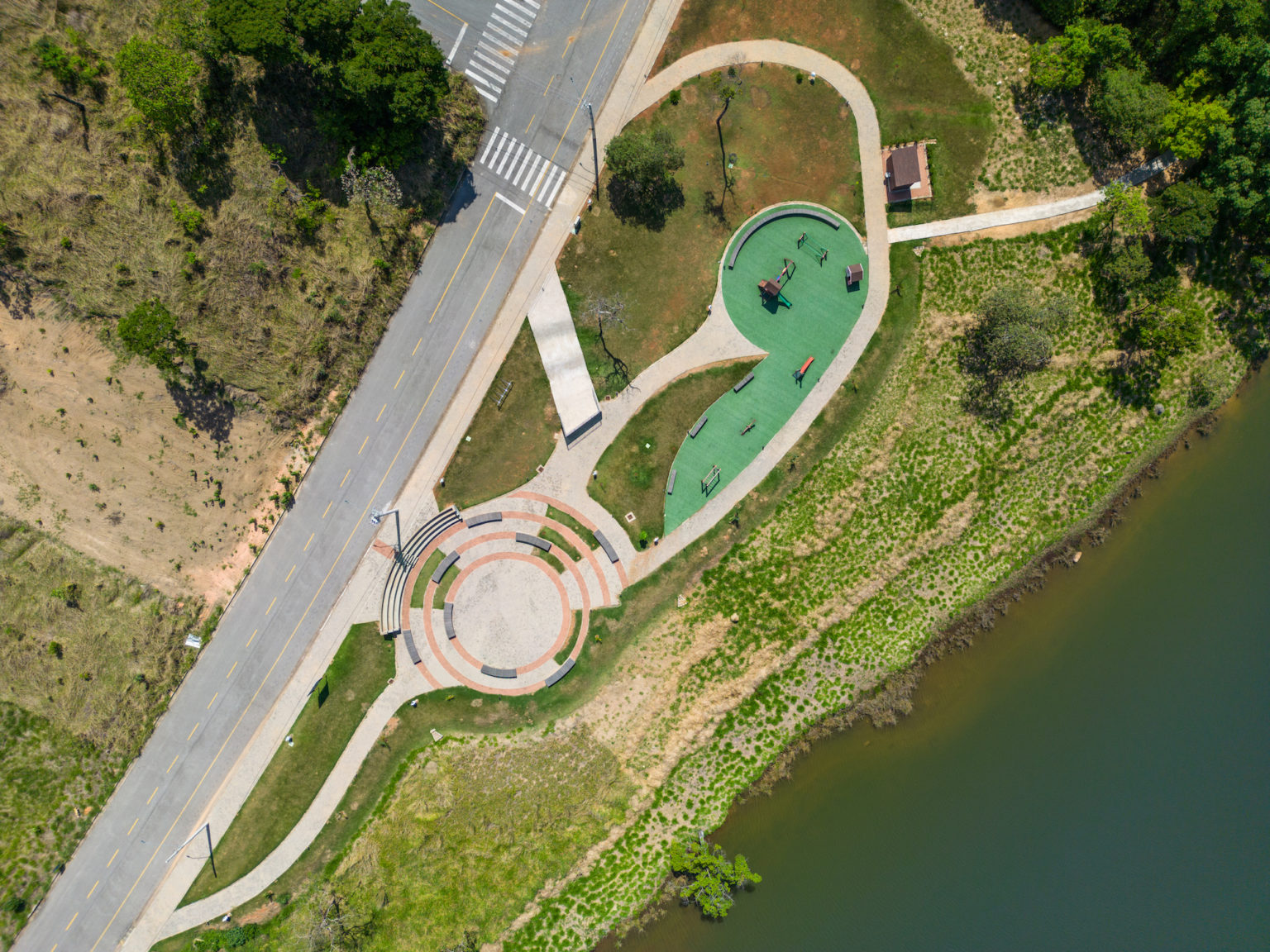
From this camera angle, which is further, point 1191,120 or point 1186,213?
point 1186,213

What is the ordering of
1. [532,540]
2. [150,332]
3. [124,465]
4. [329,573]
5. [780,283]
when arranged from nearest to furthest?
[150,332], [124,465], [329,573], [532,540], [780,283]

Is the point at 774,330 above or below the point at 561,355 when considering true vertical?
above

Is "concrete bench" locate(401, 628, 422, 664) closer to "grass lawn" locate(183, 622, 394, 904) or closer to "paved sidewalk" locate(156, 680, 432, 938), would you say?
"paved sidewalk" locate(156, 680, 432, 938)

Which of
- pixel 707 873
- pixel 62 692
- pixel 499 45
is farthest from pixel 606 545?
pixel 62 692

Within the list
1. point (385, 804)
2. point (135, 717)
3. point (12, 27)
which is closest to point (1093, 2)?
point (12, 27)

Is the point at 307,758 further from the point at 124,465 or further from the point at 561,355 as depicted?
the point at 561,355

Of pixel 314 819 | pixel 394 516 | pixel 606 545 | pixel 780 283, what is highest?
pixel 780 283

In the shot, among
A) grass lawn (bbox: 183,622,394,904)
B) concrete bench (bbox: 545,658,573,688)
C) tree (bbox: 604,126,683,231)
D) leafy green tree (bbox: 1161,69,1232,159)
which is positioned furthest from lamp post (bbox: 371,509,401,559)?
leafy green tree (bbox: 1161,69,1232,159)
